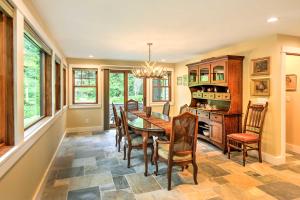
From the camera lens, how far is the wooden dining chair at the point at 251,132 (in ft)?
11.8

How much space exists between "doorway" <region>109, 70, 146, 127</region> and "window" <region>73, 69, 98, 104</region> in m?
0.52

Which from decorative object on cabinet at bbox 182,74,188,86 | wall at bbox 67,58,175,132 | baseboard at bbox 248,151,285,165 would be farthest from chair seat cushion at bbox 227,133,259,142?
wall at bbox 67,58,175,132

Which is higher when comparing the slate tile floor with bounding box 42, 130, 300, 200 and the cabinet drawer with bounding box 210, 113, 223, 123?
the cabinet drawer with bounding box 210, 113, 223, 123

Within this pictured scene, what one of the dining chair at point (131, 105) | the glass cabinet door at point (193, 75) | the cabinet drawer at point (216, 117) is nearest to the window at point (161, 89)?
the dining chair at point (131, 105)

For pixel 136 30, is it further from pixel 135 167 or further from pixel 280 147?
pixel 280 147

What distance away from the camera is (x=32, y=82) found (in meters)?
2.84

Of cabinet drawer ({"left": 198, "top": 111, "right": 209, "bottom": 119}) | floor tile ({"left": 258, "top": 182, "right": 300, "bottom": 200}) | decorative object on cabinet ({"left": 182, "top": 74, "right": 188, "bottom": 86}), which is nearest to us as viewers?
floor tile ({"left": 258, "top": 182, "right": 300, "bottom": 200})

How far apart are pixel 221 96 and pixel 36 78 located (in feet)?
12.0

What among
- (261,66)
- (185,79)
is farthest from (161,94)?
(261,66)

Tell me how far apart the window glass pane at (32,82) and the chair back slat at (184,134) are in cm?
183

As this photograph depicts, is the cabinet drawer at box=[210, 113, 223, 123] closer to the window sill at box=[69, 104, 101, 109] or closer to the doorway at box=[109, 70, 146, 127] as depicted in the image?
the doorway at box=[109, 70, 146, 127]

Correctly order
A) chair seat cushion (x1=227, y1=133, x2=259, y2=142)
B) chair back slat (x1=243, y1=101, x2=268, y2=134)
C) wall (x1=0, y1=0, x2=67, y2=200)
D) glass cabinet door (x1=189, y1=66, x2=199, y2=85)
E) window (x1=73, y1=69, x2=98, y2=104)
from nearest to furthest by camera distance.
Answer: wall (x1=0, y1=0, x2=67, y2=200), chair seat cushion (x1=227, y1=133, x2=259, y2=142), chair back slat (x1=243, y1=101, x2=268, y2=134), glass cabinet door (x1=189, y1=66, x2=199, y2=85), window (x1=73, y1=69, x2=98, y2=104)

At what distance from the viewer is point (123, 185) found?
282 cm

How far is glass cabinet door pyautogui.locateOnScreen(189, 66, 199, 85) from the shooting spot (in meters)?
5.41
